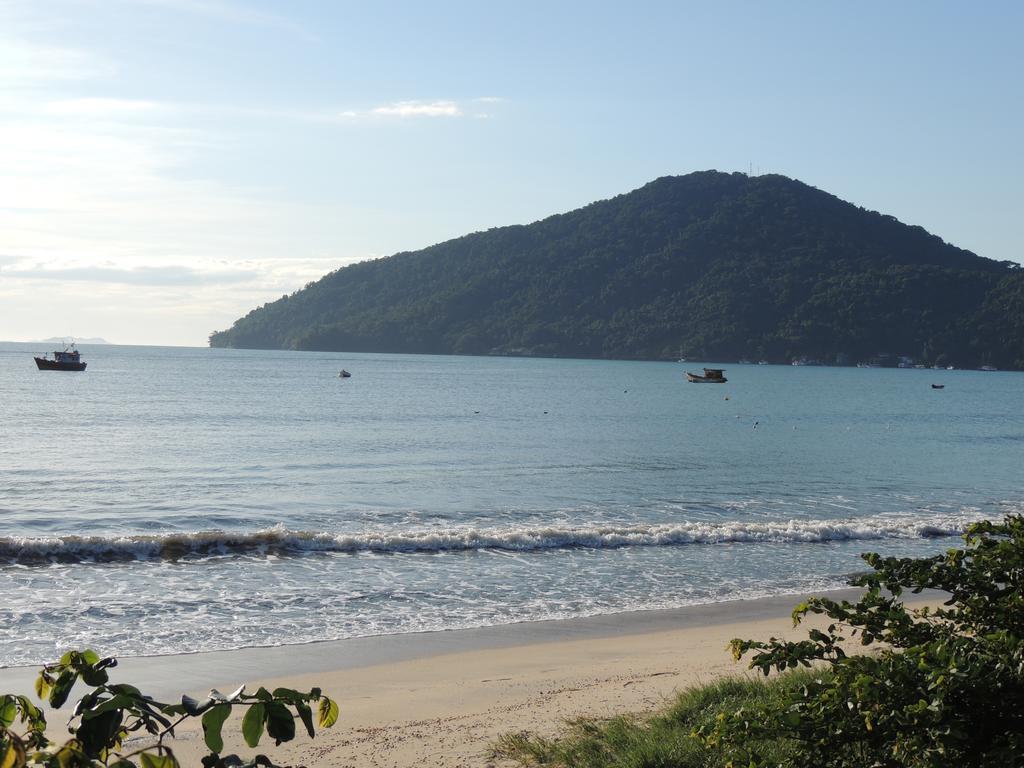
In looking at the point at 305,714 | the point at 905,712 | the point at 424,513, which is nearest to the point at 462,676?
the point at 905,712

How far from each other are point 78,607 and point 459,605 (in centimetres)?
583

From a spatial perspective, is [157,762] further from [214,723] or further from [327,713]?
[327,713]

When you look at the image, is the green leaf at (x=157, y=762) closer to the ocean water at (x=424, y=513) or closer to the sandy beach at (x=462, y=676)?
the sandy beach at (x=462, y=676)

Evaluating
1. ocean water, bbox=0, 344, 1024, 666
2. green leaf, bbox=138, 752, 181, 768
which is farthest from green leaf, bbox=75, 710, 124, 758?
ocean water, bbox=0, 344, 1024, 666

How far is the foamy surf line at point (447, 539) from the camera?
750 inches

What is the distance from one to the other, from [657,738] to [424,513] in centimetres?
1733

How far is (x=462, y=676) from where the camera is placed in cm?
1129

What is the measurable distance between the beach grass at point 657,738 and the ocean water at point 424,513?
5712 mm

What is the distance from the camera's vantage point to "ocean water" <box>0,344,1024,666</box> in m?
15.1

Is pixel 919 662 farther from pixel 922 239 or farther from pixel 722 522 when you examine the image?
pixel 922 239

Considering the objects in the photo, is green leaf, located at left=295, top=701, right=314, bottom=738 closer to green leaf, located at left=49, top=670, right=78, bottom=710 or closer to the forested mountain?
green leaf, located at left=49, top=670, right=78, bottom=710

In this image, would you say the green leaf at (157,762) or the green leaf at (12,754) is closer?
the green leaf at (12,754)

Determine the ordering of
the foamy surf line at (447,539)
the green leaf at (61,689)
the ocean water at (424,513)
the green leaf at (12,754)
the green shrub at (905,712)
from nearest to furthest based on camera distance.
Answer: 1. the green leaf at (12,754)
2. the green leaf at (61,689)
3. the green shrub at (905,712)
4. the ocean water at (424,513)
5. the foamy surf line at (447,539)

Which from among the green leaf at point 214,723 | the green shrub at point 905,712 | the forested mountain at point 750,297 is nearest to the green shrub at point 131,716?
the green leaf at point 214,723
